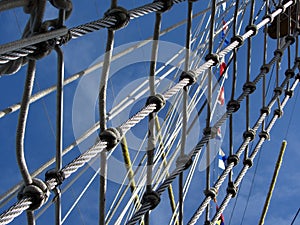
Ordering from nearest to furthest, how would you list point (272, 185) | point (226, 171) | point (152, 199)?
point (152, 199) < point (226, 171) < point (272, 185)

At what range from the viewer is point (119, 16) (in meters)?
1.72

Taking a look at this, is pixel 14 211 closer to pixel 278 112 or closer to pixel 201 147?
pixel 201 147

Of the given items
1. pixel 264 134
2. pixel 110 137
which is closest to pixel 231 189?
pixel 264 134

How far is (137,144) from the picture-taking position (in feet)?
12.1

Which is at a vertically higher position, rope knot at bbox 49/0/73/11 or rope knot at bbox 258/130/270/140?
rope knot at bbox 258/130/270/140

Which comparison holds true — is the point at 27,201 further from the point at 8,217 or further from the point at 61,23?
the point at 61,23

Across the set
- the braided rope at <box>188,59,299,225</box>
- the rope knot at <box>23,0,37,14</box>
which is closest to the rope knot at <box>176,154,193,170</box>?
the braided rope at <box>188,59,299,225</box>

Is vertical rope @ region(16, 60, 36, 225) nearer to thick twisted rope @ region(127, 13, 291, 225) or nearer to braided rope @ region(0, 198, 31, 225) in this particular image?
braided rope @ region(0, 198, 31, 225)

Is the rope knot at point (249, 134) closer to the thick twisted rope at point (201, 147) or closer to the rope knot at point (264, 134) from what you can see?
the thick twisted rope at point (201, 147)

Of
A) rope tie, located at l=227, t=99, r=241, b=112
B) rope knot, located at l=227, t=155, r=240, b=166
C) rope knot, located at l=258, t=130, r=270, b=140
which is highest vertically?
rope knot, located at l=258, t=130, r=270, b=140

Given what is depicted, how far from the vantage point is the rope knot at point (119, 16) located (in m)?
1.71

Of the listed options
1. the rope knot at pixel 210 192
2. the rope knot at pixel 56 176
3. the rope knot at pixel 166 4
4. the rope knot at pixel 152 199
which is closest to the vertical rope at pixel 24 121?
the rope knot at pixel 56 176

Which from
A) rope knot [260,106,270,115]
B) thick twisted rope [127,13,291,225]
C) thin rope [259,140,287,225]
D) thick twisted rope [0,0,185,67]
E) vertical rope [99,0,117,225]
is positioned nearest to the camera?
thick twisted rope [0,0,185,67]

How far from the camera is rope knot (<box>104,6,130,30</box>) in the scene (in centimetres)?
171
